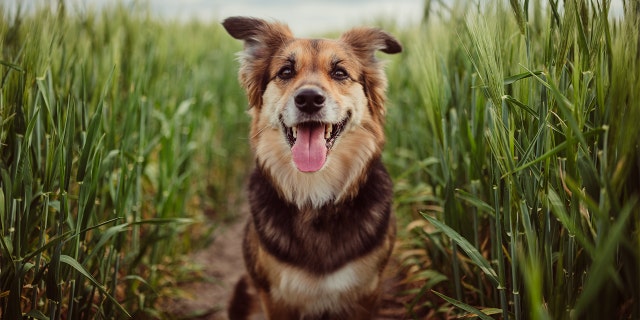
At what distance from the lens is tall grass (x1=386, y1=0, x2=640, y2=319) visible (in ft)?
4.01

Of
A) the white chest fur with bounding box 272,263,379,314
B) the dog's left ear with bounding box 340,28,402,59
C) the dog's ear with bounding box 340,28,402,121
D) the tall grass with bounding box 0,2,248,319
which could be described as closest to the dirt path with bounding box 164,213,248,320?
the tall grass with bounding box 0,2,248,319

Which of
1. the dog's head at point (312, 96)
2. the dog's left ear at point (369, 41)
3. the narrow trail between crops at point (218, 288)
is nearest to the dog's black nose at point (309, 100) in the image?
the dog's head at point (312, 96)

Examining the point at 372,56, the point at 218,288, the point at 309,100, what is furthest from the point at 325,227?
the point at 218,288

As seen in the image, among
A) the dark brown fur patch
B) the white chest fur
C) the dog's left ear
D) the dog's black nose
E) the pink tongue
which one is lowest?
the white chest fur

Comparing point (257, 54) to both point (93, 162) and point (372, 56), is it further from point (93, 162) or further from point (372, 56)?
point (93, 162)

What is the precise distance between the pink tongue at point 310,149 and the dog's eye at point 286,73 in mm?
323

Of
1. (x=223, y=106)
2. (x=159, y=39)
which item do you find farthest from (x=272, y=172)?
(x=223, y=106)

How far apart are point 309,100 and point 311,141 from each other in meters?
0.21

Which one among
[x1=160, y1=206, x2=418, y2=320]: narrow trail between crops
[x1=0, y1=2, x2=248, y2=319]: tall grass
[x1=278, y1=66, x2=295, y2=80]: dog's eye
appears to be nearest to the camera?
[x1=0, y1=2, x2=248, y2=319]: tall grass

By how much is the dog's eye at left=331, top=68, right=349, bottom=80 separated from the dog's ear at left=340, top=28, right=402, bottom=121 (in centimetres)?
11

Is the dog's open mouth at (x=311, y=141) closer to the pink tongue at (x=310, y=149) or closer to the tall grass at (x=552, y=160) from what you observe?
the pink tongue at (x=310, y=149)

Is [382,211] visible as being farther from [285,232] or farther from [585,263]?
[585,263]

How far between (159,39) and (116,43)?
2.72ft

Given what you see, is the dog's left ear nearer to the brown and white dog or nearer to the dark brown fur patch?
the brown and white dog
